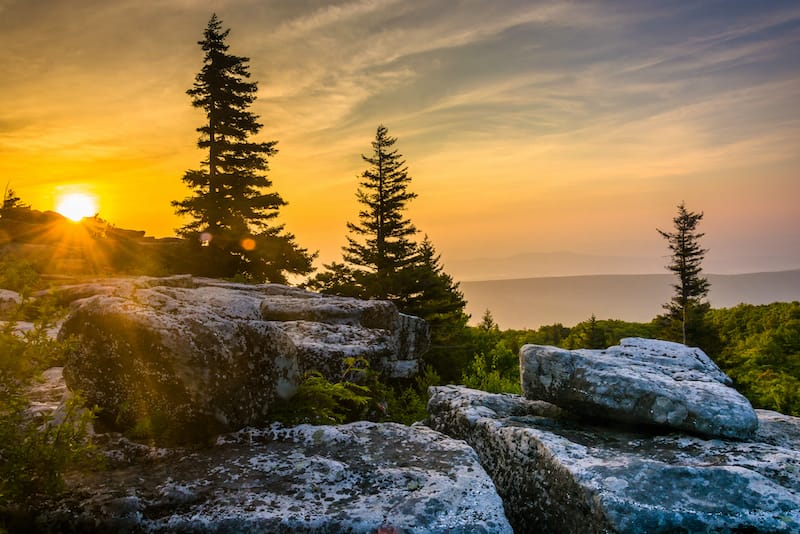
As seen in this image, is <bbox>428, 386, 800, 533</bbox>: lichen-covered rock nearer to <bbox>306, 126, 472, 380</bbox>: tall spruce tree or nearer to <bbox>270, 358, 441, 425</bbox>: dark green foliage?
<bbox>270, 358, 441, 425</bbox>: dark green foliage

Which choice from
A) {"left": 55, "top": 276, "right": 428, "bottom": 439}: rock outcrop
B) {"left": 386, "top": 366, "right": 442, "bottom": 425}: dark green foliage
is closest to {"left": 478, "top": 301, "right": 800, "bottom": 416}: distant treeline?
{"left": 386, "top": 366, "right": 442, "bottom": 425}: dark green foliage

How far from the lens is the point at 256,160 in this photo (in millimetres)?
33906

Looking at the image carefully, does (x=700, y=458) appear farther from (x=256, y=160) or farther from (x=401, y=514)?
(x=256, y=160)

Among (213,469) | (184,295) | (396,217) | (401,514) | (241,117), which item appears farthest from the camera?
(396,217)

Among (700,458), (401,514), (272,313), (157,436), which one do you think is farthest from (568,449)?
(272,313)

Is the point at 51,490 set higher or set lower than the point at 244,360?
lower

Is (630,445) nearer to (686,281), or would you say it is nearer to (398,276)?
(398,276)

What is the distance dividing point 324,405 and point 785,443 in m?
5.49

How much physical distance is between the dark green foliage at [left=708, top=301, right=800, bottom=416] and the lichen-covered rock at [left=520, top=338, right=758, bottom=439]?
82.0ft

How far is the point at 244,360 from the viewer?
5.00 m

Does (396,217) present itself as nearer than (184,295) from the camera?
No

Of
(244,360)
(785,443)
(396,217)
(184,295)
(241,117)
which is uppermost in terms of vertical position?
(241,117)

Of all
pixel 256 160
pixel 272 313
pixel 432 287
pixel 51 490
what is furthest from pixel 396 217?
pixel 51 490

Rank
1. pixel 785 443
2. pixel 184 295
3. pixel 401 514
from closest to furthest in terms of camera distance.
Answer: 1. pixel 401 514
2. pixel 785 443
3. pixel 184 295
